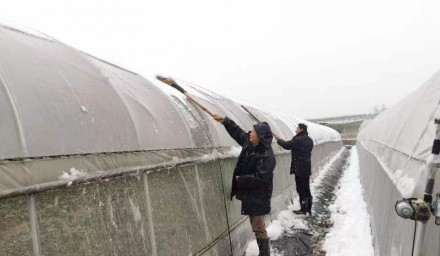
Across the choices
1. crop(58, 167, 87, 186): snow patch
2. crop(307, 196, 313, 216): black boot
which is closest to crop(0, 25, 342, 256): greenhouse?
crop(58, 167, 87, 186): snow patch

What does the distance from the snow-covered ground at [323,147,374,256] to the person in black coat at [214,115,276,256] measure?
2011 mm

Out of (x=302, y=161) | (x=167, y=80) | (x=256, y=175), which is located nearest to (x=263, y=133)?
(x=256, y=175)

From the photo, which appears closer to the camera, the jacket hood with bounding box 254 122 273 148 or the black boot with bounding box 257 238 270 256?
the jacket hood with bounding box 254 122 273 148

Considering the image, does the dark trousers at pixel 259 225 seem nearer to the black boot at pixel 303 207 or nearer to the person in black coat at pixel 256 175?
the person in black coat at pixel 256 175

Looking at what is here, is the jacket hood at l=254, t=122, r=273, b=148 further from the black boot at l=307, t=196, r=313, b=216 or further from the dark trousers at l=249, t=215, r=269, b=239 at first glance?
the black boot at l=307, t=196, r=313, b=216

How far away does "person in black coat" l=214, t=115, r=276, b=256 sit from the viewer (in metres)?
5.92

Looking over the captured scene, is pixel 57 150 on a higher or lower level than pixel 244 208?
higher

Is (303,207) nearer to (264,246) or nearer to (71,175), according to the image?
(264,246)

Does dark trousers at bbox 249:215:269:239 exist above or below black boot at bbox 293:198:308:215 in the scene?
above

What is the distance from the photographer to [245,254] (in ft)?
23.8

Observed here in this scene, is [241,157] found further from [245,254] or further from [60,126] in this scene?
A: [60,126]

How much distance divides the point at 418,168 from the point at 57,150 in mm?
3286

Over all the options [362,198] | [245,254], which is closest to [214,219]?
[245,254]

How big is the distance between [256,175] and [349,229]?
3.99 m
